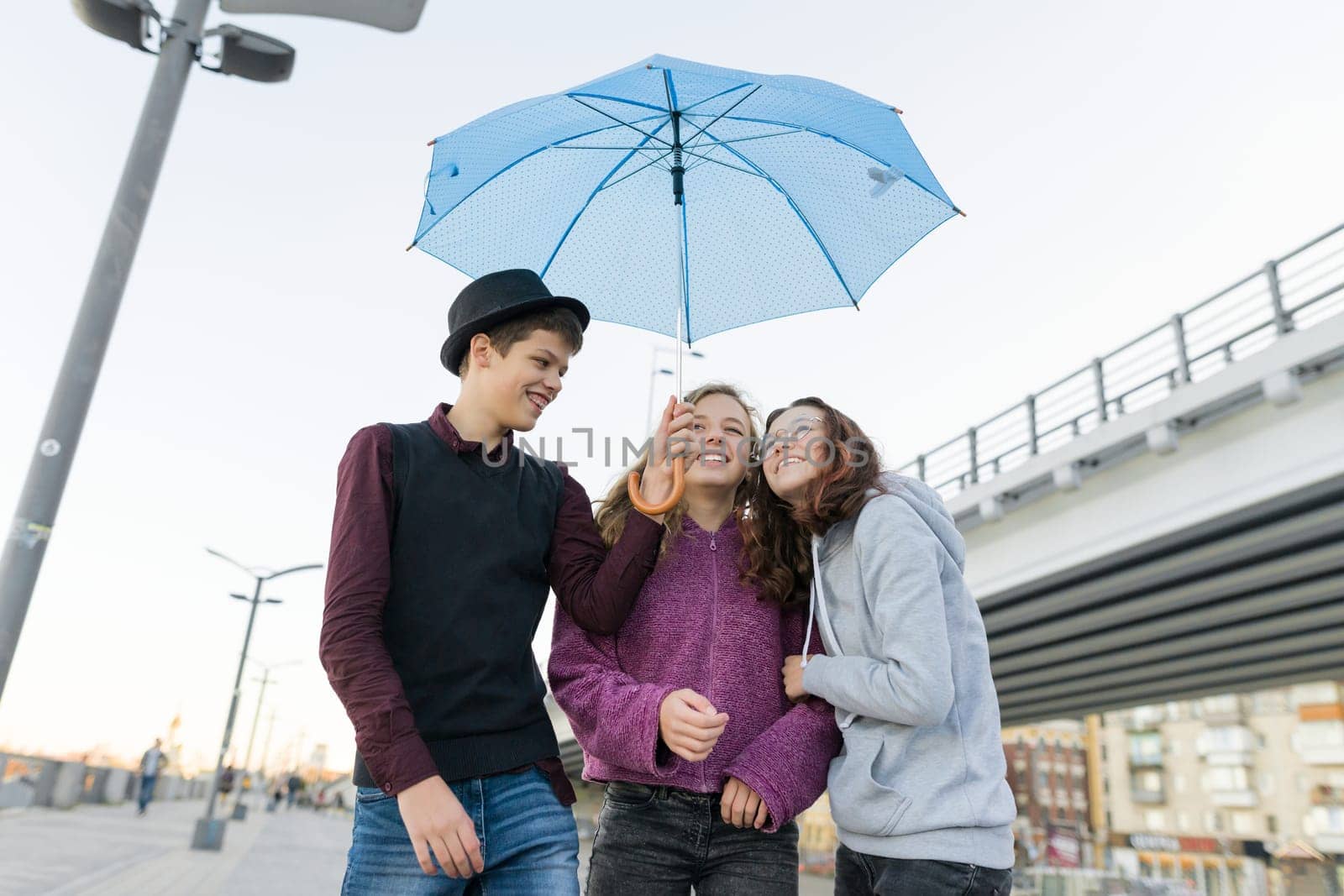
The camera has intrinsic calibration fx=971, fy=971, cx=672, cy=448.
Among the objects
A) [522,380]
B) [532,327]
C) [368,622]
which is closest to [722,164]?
[532,327]

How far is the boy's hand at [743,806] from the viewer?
2.58 meters

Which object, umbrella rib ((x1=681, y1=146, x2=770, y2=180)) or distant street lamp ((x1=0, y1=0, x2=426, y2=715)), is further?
umbrella rib ((x1=681, y1=146, x2=770, y2=180))

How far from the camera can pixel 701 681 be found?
2863 millimetres

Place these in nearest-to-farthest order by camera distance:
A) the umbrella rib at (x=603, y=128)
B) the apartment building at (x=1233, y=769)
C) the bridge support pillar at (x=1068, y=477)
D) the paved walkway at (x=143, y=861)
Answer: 1. the umbrella rib at (x=603, y=128)
2. the paved walkway at (x=143, y=861)
3. the bridge support pillar at (x=1068, y=477)
4. the apartment building at (x=1233, y=769)

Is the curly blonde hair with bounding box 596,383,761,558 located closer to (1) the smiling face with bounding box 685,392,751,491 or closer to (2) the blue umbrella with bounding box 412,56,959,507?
(1) the smiling face with bounding box 685,392,751,491

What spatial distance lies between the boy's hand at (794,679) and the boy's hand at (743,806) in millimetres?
339

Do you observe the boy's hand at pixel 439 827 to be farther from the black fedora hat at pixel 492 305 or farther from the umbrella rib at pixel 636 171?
the umbrella rib at pixel 636 171

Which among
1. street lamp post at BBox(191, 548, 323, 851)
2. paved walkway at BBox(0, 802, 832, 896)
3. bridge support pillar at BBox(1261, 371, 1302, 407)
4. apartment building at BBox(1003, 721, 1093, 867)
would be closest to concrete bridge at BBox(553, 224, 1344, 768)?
bridge support pillar at BBox(1261, 371, 1302, 407)

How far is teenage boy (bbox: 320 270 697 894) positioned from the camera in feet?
7.06

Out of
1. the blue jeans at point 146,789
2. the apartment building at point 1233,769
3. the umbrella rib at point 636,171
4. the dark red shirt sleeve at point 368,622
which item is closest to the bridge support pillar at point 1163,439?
the umbrella rib at point 636,171

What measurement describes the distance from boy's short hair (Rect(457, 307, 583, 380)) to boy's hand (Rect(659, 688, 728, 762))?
1071 millimetres

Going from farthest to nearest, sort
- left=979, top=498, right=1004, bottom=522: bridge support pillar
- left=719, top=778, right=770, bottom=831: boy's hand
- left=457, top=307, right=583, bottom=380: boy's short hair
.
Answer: left=979, top=498, right=1004, bottom=522: bridge support pillar < left=457, top=307, right=583, bottom=380: boy's short hair < left=719, top=778, right=770, bottom=831: boy's hand

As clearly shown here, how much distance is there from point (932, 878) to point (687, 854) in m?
0.69

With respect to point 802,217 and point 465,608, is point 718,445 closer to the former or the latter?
point 465,608
